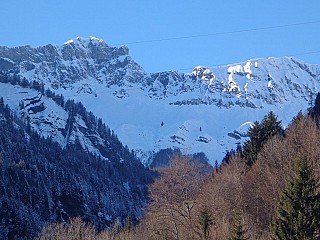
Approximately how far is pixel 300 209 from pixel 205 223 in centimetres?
1412

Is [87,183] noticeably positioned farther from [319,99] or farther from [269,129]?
[269,129]

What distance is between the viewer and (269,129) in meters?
60.7

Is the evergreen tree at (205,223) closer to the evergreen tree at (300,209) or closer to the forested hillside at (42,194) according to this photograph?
the evergreen tree at (300,209)

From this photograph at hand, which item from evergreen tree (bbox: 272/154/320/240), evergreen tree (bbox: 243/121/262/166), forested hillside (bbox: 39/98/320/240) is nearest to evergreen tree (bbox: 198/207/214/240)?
forested hillside (bbox: 39/98/320/240)

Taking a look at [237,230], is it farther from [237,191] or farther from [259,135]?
[259,135]

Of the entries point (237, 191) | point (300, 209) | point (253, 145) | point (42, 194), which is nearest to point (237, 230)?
point (300, 209)

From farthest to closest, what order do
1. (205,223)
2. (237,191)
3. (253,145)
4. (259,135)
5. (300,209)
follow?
1. (259,135)
2. (253,145)
3. (237,191)
4. (205,223)
5. (300,209)

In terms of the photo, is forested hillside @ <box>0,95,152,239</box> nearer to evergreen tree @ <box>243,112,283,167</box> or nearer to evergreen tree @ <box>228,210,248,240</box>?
evergreen tree @ <box>243,112,283,167</box>

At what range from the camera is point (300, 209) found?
31.8m

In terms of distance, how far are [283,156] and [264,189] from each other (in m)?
3.66

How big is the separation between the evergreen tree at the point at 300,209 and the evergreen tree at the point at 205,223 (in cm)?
1217

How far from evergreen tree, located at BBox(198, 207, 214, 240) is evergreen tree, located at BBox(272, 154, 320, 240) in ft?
39.9

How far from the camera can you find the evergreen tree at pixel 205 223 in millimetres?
44188

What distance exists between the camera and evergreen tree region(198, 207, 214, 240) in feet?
145
